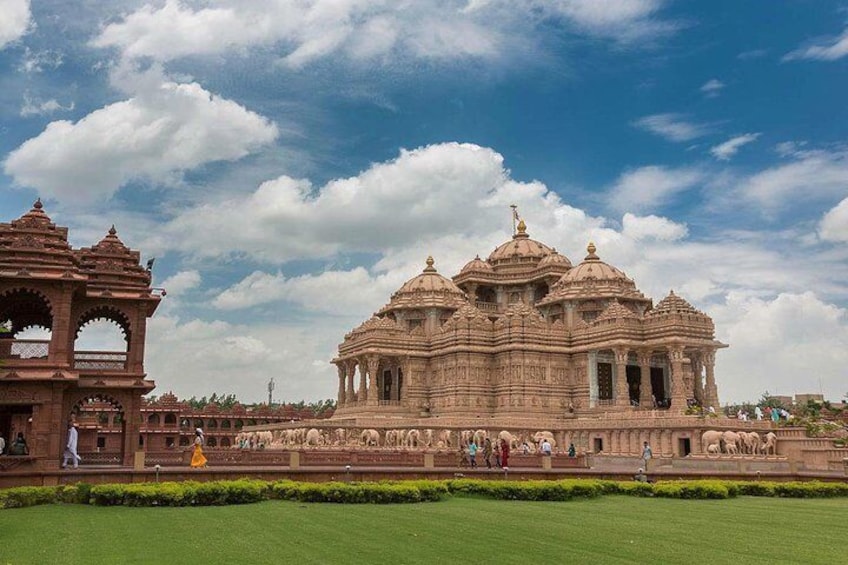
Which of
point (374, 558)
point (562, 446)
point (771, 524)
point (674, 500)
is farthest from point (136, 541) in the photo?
point (562, 446)

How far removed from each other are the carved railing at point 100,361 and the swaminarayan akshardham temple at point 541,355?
23.9 metres

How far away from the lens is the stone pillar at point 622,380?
45719 millimetres

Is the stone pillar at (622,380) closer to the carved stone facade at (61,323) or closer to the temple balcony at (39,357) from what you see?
the carved stone facade at (61,323)

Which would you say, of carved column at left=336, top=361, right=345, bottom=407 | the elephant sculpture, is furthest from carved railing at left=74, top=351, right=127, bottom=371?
carved column at left=336, top=361, right=345, bottom=407

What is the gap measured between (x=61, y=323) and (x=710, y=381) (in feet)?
114

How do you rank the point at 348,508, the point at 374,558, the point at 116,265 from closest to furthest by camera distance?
the point at 374,558 < the point at 348,508 < the point at 116,265

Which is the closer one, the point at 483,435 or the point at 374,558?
the point at 374,558

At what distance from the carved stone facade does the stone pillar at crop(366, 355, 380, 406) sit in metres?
23.2

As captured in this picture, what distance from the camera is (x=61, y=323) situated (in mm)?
25750

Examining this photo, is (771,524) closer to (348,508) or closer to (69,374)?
(348,508)

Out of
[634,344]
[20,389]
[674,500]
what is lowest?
[674,500]

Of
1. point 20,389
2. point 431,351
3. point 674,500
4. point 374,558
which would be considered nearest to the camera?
point 374,558

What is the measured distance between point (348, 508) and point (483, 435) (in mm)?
23462

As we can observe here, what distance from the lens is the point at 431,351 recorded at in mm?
53062
